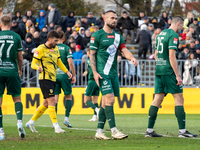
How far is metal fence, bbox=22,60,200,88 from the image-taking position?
A: 17125 millimetres

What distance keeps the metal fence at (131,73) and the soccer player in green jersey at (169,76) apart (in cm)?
909

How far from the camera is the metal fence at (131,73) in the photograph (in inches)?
674

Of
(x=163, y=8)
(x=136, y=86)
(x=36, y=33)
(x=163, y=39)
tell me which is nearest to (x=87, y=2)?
(x=163, y=8)

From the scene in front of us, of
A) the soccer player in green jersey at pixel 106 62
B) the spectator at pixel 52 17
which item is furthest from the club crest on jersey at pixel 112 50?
the spectator at pixel 52 17

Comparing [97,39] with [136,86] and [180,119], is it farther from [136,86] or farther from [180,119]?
[136,86]

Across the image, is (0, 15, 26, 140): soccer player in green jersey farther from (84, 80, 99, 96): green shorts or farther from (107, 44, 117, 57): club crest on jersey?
(84, 80, 99, 96): green shorts

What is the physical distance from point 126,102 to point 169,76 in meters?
8.99

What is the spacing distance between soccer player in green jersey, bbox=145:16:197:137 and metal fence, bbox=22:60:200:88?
29.8 feet

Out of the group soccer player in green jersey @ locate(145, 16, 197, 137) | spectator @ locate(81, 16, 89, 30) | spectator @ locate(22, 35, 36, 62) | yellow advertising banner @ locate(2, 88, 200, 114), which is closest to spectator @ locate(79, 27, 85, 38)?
spectator @ locate(81, 16, 89, 30)

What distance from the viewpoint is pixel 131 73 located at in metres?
17.3

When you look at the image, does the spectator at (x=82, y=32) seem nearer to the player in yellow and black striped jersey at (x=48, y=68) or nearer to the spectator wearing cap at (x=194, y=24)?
the spectator wearing cap at (x=194, y=24)

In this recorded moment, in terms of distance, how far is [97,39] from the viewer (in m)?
7.49

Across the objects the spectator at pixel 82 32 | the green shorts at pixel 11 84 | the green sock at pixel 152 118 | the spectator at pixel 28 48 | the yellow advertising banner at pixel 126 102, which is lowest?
the yellow advertising banner at pixel 126 102

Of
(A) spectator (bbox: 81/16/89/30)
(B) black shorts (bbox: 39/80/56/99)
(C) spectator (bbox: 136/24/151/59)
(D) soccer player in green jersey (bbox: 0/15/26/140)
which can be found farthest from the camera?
(A) spectator (bbox: 81/16/89/30)
